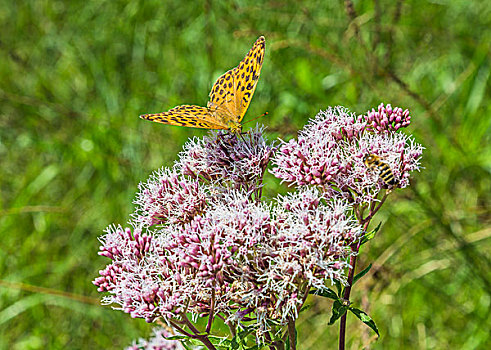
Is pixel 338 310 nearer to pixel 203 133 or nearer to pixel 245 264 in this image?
pixel 245 264

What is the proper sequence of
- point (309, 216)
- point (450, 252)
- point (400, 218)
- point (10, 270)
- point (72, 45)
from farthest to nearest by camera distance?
point (72, 45) → point (10, 270) → point (400, 218) → point (450, 252) → point (309, 216)

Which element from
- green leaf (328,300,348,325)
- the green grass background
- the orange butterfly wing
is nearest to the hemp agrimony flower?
green leaf (328,300,348,325)

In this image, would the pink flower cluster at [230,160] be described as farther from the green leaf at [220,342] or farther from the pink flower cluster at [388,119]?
Result: the green leaf at [220,342]

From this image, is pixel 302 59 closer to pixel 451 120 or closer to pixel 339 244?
pixel 451 120

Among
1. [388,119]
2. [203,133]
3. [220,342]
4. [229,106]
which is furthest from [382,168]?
[203,133]

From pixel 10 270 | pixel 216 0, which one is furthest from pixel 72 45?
pixel 10 270

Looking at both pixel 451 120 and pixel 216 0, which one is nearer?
pixel 451 120

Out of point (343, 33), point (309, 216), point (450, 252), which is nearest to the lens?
point (309, 216)

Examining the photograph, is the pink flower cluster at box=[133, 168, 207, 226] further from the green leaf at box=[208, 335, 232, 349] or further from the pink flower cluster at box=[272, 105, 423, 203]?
the green leaf at box=[208, 335, 232, 349]
